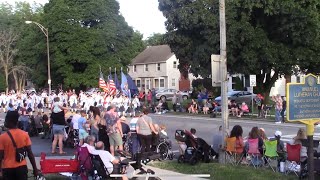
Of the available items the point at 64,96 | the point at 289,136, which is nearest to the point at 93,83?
the point at 64,96

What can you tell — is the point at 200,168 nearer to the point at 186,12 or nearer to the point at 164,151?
the point at 164,151

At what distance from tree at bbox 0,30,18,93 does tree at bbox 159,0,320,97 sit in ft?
147

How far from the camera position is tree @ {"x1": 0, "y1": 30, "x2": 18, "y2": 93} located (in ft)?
246

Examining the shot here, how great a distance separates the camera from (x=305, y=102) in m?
8.22

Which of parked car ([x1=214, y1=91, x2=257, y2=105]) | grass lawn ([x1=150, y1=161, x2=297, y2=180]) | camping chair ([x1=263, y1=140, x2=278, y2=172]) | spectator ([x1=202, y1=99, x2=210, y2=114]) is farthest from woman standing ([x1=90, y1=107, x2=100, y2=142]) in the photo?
parked car ([x1=214, y1=91, x2=257, y2=105])

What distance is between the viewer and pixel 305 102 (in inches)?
324

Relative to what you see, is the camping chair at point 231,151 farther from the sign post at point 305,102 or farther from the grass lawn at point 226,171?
the sign post at point 305,102

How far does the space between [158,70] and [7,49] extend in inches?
908

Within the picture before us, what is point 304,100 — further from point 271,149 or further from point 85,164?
point 85,164

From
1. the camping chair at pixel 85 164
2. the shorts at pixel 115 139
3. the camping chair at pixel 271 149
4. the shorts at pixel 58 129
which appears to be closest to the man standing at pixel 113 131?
the shorts at pixel 115 139

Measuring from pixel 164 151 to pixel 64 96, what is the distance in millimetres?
27482

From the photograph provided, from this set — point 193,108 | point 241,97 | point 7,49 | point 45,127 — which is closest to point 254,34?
point 193,108

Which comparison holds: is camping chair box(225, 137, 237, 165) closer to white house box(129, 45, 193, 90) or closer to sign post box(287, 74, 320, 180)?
sign post box(287, 74, 320, 180)

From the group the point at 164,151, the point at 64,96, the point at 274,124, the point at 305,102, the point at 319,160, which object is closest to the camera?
the point at 305,102
